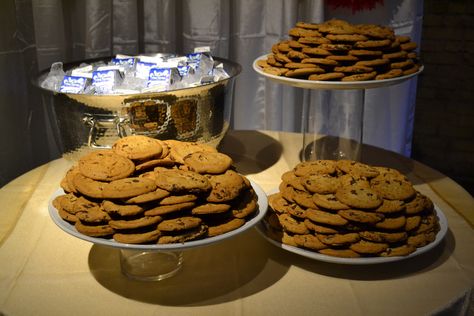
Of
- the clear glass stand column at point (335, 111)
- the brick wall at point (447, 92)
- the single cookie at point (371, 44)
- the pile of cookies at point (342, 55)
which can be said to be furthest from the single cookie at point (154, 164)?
the brick wall at point (447, 92)

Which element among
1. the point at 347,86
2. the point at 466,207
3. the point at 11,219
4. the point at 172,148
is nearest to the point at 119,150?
the point at 172,148

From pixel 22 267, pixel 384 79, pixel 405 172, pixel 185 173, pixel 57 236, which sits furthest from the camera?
pixel 405 172

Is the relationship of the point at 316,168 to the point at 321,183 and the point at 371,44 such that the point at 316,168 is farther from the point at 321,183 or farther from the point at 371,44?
the point at 371,44

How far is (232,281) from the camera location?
95cm

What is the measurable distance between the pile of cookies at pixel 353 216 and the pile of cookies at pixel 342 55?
0.98 feet

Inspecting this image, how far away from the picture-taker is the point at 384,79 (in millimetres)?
1255

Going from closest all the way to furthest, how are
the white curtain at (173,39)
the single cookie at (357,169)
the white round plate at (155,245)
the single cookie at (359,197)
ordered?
the white round plate at (155,245) < the single cookie at (359,197) < the single cookie at (357,169) < the white curtain at (173,39)

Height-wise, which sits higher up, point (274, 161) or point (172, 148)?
point (172, 148)

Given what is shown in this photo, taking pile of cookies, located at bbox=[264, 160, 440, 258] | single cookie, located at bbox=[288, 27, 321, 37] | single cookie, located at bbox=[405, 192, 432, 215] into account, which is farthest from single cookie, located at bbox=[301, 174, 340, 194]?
single cookie, located at bbox=[288, 27, 321, 37]

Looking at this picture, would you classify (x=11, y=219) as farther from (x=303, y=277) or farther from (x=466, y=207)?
(x=466, y=207)

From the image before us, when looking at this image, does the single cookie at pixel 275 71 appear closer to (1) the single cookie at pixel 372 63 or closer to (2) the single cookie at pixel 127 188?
(1) the single cookie at pixel 372 63

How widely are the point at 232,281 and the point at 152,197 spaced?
0.22 m

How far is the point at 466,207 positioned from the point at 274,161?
48 cm

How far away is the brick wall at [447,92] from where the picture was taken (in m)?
2.96
